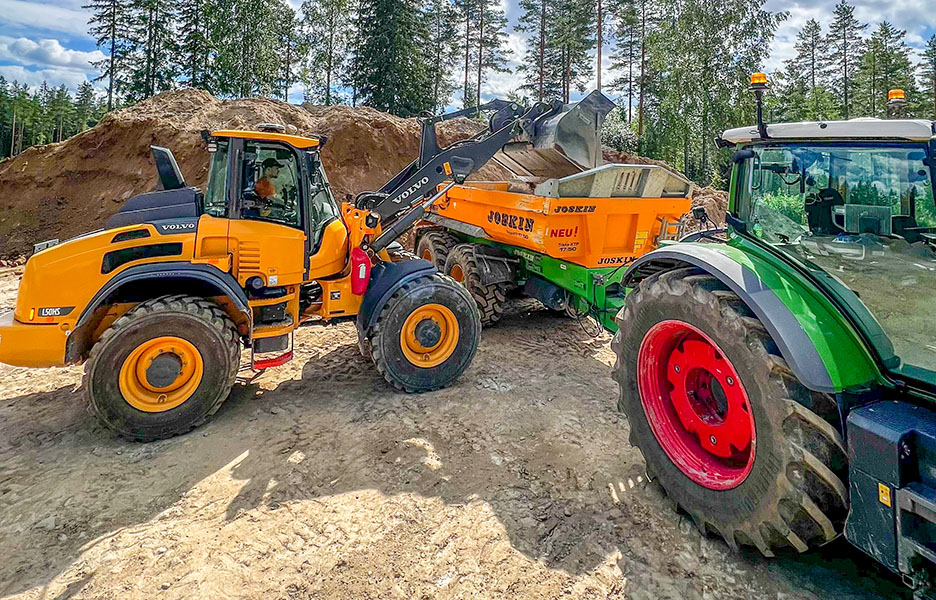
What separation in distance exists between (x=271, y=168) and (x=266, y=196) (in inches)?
9.7

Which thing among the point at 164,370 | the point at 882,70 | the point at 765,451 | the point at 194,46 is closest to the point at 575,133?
the point at 765,451

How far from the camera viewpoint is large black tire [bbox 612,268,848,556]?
80.4 inches

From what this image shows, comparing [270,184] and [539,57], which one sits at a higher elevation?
[539,57]

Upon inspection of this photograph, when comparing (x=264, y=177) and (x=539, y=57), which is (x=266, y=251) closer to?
(x=264, y=177)

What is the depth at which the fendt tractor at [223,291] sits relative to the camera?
12.0ft

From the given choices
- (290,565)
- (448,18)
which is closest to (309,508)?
(290,565)

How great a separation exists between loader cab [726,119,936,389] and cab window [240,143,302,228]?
3.55 m

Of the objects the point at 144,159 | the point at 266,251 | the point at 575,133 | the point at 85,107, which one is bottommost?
the point at 266,251

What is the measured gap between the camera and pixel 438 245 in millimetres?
7719

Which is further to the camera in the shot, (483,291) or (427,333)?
(483,291)

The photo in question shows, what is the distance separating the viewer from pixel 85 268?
12.2 ft

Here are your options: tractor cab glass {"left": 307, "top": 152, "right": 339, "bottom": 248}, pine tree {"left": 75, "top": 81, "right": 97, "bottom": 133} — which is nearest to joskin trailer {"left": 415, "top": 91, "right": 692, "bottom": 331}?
tractor cab glass {"left": 307, "top": 152, "right": 339, "bottom": 248}

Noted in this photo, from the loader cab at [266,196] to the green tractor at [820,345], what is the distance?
3021 mm

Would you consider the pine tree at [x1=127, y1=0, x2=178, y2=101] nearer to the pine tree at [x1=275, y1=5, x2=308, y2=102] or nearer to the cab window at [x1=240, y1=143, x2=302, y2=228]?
the pine tree at [x1=275, y1=5, x2=308, y2=102]
